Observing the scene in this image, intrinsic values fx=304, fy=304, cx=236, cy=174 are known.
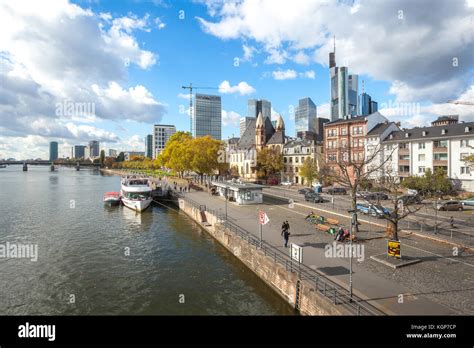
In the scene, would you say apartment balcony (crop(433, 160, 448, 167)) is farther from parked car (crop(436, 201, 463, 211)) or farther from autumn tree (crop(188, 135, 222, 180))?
autumn tree (crop(188, 135, 222, 180))

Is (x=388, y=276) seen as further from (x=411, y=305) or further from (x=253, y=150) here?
(x=253, y=150)

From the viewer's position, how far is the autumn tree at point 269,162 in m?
88.9

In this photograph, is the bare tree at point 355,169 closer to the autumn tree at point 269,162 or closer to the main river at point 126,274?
the main river at point 126,274

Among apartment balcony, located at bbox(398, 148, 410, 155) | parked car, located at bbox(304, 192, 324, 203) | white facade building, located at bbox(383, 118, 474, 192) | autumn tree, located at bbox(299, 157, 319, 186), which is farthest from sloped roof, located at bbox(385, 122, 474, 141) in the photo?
parked car, located at bbox(304, 192, 324, 203)

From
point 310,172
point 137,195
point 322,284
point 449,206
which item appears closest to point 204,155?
point 137,195

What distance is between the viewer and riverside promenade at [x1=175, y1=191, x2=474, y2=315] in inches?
575

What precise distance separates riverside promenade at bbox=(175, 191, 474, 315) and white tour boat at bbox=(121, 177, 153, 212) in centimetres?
3275

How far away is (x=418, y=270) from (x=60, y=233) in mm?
39208

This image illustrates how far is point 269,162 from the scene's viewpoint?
89.4m

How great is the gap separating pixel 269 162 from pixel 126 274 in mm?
68188

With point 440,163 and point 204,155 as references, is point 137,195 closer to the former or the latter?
point 204,155

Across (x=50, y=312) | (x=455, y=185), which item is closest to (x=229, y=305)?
(x=50, y=312)

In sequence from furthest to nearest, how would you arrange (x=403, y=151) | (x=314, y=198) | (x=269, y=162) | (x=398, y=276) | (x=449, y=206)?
(x=269, y=162), (x=403, y=151), (x=314, y=198), (x=449, y=206), (x=398, y=276)

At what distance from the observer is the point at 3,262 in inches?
1096
